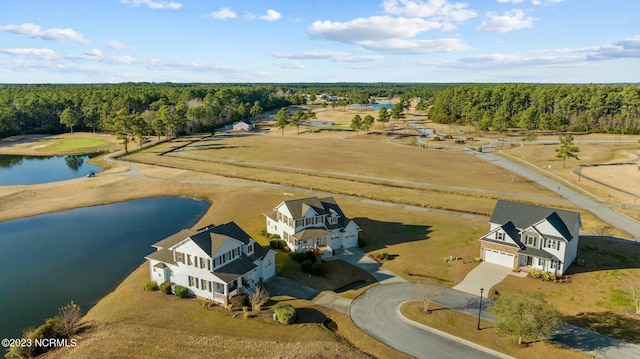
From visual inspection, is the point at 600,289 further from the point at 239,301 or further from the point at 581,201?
the point at 581,201

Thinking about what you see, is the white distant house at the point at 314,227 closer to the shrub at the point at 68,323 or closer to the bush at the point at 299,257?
the bush at the point at 299,257

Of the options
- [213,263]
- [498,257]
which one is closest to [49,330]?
[213,263]

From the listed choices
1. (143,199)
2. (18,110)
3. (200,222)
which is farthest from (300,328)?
(18,110)

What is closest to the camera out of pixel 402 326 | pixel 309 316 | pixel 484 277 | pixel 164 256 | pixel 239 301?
pixel 402 326

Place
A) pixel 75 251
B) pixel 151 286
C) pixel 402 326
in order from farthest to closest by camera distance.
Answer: pixel 75 251, pixel 151 286, pixel 402 326

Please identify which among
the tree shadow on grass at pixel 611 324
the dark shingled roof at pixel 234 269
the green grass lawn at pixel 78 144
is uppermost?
the green grass lawn at pixel 78 144

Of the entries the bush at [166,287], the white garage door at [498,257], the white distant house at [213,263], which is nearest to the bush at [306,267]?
the white distant house at [213,263]

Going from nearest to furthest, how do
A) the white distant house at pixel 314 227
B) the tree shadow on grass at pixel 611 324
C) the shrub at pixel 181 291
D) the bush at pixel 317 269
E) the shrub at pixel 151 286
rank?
the tree shadow on grass at pixel 611 324 < the shrub at pixel 181 291 < the shrub at pixel 151 286 < the bush at pixel 317 269 < the white distant house at pixel 314 227

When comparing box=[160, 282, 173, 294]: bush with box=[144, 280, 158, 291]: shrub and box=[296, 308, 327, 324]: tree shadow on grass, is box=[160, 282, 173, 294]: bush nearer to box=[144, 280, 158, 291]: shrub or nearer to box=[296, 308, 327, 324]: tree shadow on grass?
box=[144, 280, 158, 291]: shrub

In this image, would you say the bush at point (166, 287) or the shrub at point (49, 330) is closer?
the shrub at point (49, 330)
